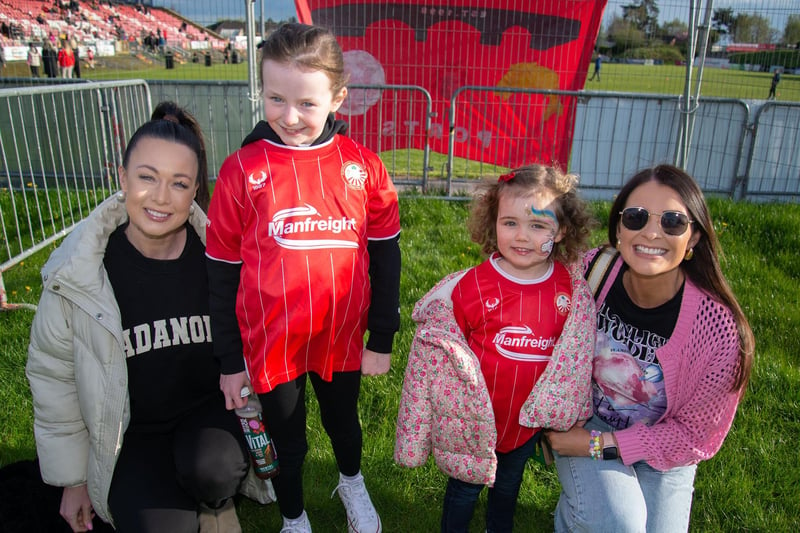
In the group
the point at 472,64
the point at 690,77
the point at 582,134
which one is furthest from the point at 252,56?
the point at 690,77

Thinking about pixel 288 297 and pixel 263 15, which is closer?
pixel 288 297

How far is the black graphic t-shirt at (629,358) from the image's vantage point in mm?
2201

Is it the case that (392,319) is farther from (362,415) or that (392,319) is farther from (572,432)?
(362,415)

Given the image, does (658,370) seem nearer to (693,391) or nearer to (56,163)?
(693,391)

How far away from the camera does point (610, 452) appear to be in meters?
2.19

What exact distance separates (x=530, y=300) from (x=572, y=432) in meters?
0.55

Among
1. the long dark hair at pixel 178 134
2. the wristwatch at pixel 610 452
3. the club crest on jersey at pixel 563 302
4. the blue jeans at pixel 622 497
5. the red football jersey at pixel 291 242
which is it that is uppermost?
the long dark hair at pixel 178 134

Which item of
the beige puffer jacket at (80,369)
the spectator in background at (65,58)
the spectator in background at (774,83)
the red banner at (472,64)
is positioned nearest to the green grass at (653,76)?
the spectator in background at (774,83)

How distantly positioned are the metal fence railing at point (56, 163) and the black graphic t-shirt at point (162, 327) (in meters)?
2.47

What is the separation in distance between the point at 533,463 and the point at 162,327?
6.26 ft

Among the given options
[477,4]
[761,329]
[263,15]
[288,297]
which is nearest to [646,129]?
[477,4]

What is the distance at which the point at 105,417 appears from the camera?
2.07 meters

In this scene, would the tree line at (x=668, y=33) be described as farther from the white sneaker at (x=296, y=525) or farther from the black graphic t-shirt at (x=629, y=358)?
the white sneaker at (x=296, y=525)

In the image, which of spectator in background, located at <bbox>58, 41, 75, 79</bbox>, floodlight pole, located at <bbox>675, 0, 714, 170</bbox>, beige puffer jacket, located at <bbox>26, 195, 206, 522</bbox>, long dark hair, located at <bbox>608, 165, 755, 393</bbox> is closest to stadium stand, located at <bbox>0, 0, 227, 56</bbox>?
spectator in background, located at <bbox>58, 41, 75, 79</bbox>
